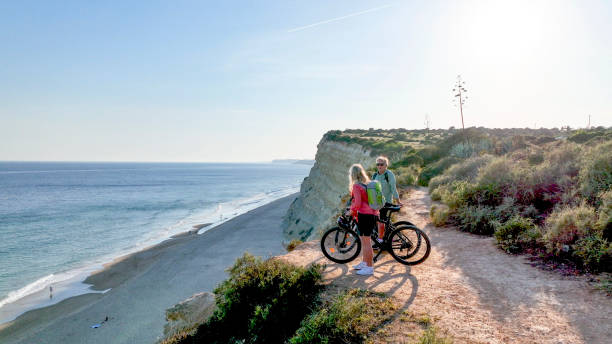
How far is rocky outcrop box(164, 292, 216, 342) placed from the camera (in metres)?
8.26

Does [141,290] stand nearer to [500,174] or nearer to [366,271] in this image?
[366,271]

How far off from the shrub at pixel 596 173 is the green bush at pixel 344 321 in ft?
22.5

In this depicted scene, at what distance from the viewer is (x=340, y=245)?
24.7ft

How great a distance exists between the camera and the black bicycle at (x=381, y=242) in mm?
7191

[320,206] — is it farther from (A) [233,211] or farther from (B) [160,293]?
(A) [233,211]

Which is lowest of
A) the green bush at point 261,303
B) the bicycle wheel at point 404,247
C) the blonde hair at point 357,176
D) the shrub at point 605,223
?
the green bush at point 261,303

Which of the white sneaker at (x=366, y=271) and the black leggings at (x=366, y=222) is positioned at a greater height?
the black leggings at (x=366, y=222)

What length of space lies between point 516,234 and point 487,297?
3.64m

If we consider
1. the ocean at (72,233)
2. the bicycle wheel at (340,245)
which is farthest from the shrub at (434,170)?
the ocean at (72,233)

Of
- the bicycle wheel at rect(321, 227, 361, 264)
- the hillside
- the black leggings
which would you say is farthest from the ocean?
the hillside

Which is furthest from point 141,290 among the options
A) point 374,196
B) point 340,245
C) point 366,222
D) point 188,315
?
point 374,196

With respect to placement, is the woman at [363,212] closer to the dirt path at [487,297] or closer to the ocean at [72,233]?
the dirt path at [487,297]

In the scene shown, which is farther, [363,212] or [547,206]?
[547,206]

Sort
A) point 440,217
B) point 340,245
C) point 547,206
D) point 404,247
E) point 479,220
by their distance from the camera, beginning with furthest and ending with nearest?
point 440,217
point 479,220
point 547,206
point 340,245
point 404,247
